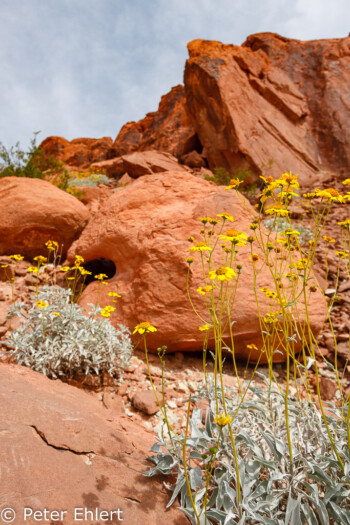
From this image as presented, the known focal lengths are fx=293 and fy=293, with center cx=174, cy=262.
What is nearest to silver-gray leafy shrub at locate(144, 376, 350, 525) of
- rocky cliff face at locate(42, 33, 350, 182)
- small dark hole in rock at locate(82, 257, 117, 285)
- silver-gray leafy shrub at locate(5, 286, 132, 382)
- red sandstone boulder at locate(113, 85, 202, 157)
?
silver-gray leafy shrub at locate(5, 286, 132, 382)

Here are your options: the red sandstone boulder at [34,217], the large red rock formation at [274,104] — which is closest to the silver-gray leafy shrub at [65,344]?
the red sandstone boulder at [34,217]

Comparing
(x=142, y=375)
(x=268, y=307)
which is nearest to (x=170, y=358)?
(x=142, y=375)

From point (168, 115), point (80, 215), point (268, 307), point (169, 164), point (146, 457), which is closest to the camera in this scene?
point (146, 457)

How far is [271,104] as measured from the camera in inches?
427

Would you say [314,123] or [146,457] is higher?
[314,123]

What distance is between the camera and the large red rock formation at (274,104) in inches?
374

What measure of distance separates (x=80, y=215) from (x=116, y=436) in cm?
364

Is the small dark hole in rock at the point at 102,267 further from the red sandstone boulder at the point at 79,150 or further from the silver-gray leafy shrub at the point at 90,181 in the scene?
the red sandstone boulder at the point at 79,150

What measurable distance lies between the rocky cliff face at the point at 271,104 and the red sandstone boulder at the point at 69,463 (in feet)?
28.5

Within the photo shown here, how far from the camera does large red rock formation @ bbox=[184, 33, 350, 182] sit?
374 inches

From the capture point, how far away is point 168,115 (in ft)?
62.8

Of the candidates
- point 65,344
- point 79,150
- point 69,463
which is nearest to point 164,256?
point 65,344

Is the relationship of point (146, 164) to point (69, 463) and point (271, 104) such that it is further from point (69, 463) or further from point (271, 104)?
point (69, 463)

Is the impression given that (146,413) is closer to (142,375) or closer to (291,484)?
(142,375)
